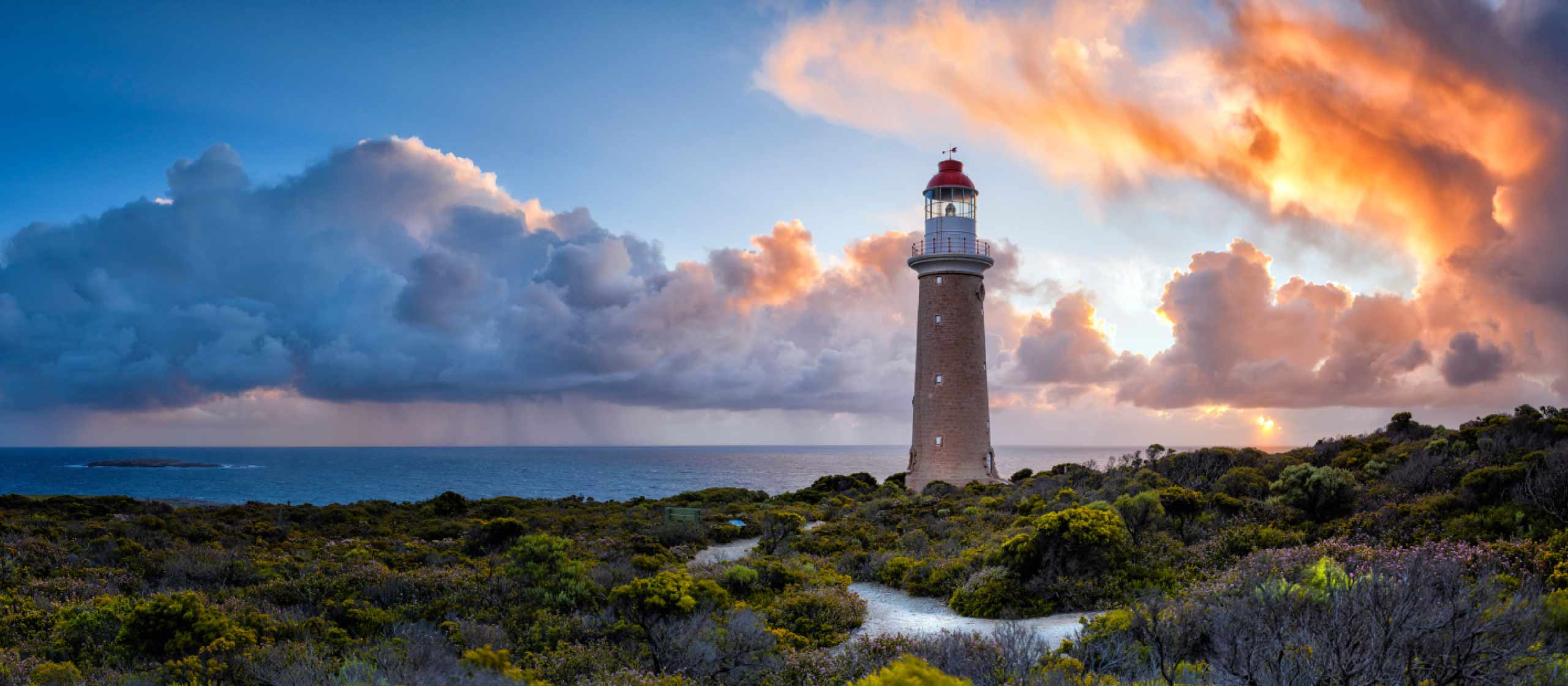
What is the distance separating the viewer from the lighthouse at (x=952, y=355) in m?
28.3

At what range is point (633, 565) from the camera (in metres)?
13.4

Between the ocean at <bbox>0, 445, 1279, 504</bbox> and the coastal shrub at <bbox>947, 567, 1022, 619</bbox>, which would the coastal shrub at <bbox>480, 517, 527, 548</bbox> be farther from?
the ocean at <bbox>0, 445, 1279, 504</bbox>

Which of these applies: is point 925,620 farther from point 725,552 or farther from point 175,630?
point 175,630

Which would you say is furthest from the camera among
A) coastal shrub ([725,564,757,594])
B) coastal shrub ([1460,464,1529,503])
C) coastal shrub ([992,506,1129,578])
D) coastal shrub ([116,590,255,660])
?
coastal shrub ([725,564,757,594])

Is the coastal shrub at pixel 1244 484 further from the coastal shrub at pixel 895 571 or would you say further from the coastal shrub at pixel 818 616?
the coastal shrub at pixel 818 616

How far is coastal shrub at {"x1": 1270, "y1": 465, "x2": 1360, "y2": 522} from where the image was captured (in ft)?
44.0

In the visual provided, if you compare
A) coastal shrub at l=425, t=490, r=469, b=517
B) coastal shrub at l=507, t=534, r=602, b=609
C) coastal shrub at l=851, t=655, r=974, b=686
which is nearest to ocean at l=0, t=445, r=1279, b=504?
coastal shrub at l=425, t=490, r=469, b=517

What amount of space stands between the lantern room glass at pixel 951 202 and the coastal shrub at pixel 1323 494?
16806mm

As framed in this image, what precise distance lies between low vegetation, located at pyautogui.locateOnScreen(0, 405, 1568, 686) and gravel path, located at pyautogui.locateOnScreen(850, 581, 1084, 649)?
0.27 meters

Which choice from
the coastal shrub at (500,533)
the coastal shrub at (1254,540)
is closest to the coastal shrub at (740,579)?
the coastal shrub at (500,533)

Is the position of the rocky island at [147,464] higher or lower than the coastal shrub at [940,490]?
lower

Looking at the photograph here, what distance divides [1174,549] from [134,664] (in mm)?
13321

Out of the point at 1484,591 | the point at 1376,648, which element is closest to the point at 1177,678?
the point at 1376,648

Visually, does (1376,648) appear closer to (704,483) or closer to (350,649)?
(350,649)
